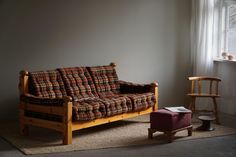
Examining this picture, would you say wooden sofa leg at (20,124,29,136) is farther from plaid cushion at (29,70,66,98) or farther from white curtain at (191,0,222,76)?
white curtain at (191,0,222,76)

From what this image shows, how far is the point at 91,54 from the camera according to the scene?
21.3 feet

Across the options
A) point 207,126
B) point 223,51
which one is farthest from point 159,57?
point 207,126

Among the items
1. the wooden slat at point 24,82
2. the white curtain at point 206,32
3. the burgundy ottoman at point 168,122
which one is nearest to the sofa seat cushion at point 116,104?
the burgundy ottoman at point 168,122

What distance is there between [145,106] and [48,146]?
1.64 metres

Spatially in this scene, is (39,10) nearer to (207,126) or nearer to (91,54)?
(91,54)

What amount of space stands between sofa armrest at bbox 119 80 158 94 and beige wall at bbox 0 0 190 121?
0.45 meters

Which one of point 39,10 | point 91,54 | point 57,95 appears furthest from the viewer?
point 91,54

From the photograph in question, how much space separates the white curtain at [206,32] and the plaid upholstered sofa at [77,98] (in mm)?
1326

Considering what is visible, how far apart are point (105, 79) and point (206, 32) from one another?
1.94 meters

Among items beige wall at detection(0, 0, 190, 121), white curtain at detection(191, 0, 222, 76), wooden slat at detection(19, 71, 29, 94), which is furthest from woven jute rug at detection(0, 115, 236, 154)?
white curtain at detection(191, 0, 222, 76)

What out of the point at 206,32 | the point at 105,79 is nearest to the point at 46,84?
the point at 105,79

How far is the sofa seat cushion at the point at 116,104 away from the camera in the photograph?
5353mm

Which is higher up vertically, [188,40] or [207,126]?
[188,40]

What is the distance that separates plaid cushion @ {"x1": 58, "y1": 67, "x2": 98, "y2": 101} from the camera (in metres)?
5.70
